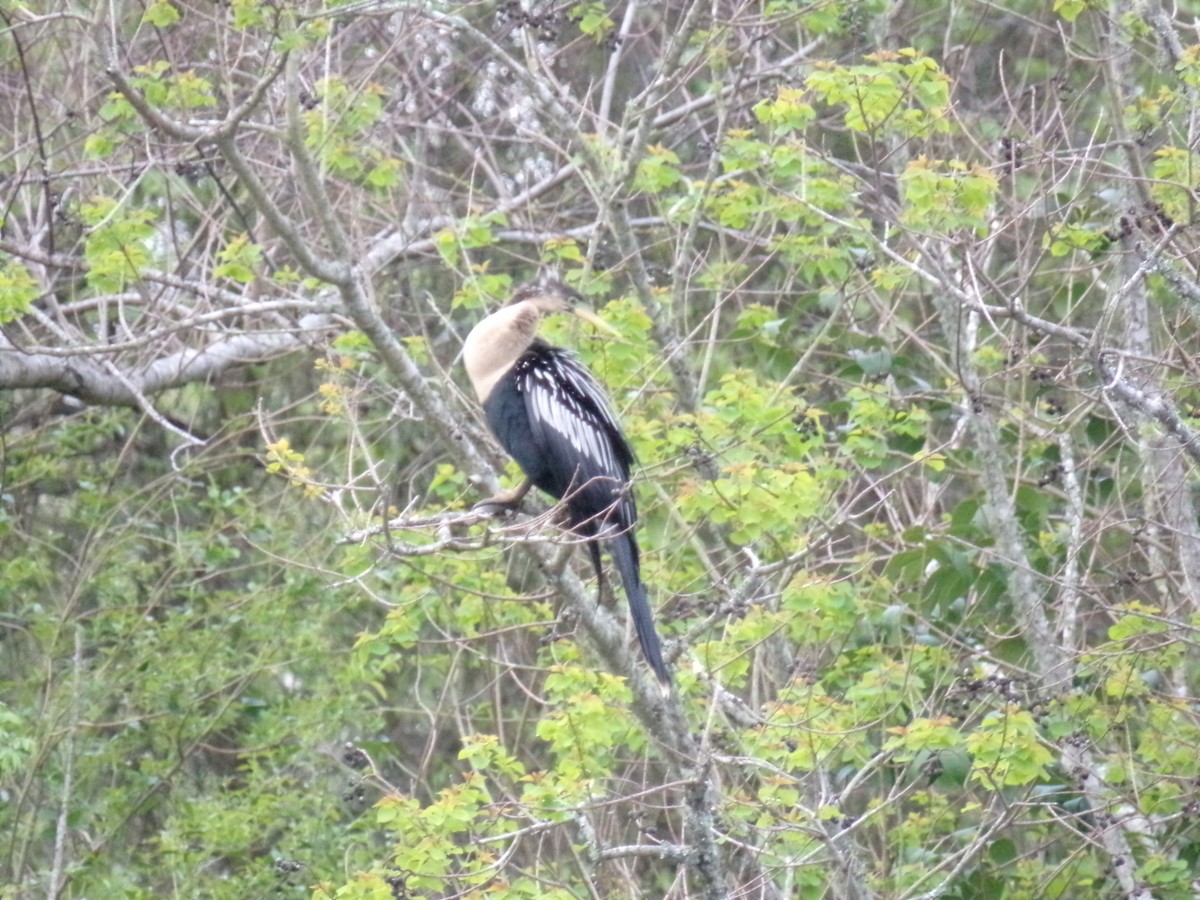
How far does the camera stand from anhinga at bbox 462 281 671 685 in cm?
447

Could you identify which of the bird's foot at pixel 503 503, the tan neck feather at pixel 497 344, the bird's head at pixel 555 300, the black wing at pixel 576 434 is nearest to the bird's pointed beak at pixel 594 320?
the bird's head at pixel 555 300

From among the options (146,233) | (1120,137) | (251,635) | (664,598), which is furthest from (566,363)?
(251,635)

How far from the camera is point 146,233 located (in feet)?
15.7

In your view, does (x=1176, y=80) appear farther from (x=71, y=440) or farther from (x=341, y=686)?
(x=71, y=440)

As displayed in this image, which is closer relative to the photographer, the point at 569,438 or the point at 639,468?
Result: the point at 569,438

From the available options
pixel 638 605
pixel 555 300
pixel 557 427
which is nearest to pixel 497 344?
pixel 555 300

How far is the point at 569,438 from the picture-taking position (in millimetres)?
4586

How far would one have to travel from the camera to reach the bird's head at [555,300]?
5020mm

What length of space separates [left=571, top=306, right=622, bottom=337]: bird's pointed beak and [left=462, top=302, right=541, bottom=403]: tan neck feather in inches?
7.0

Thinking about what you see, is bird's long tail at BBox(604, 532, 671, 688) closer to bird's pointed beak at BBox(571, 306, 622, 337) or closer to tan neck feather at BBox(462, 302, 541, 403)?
tan neck feather at BBox(462, 302, 541, 403)

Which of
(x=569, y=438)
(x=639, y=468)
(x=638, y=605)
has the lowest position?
(x=638, y=605)

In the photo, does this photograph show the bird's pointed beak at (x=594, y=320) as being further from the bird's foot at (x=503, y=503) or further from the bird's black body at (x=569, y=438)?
the bird's foot at (x=503, y=503)

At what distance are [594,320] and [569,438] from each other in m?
0.57

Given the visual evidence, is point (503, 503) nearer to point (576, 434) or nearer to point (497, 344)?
point (576, 434)
